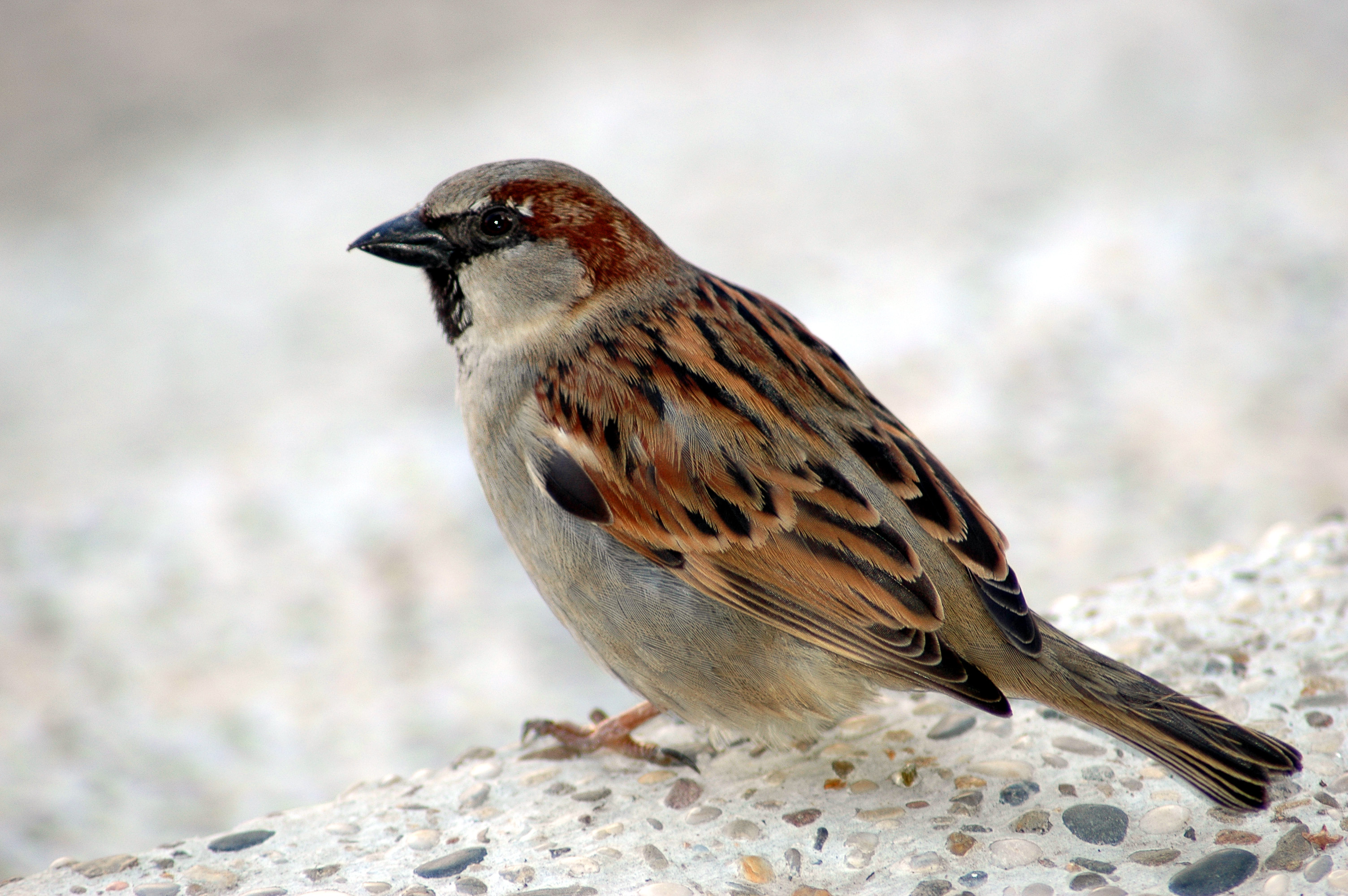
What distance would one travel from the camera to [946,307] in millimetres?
5777

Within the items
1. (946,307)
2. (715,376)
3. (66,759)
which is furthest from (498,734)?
(946,307)

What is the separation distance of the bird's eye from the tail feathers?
5.28 feet

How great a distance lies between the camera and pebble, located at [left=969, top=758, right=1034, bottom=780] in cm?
295

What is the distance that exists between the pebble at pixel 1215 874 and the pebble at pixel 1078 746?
1.47 ft

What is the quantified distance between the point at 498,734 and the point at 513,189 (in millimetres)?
1950

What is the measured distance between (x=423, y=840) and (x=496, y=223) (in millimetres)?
1458

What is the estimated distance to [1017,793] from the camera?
289 cm

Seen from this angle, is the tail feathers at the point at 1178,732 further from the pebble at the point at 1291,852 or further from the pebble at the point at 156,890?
the pebble at the point at 156,890

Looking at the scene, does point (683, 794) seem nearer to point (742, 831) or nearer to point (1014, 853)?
point (742, 831)

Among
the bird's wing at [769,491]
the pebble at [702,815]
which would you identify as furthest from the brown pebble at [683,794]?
the bird's wing at [769,491]

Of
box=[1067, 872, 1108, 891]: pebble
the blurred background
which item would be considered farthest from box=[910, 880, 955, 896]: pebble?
the blurred background

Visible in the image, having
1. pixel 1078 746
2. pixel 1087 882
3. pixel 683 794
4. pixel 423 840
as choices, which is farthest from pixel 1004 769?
pixel 423 840

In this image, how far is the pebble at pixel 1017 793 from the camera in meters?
2.86

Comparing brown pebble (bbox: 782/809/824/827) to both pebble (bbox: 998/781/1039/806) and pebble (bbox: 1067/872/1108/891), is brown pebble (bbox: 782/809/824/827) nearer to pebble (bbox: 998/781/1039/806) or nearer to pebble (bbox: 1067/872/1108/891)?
pebble (bbox: 998/781/1039/806)
